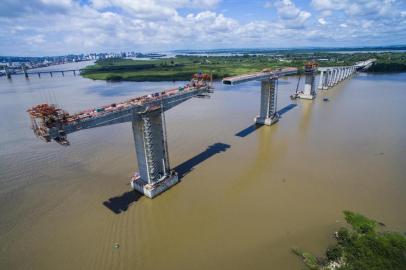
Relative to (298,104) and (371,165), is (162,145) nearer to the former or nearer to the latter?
(371,165)

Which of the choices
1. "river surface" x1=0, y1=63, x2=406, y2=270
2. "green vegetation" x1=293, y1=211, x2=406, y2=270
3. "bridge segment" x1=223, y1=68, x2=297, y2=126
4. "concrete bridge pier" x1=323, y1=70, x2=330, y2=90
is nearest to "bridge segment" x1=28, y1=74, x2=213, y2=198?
"river surface" x1=0, y1=63, x2=406, y2=270

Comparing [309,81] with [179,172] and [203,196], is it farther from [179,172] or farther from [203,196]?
[203,196]

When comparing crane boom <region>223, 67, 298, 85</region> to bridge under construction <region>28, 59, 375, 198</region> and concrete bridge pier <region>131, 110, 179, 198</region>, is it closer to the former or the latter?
bridge under construction <region>28, 59, 375, 198</region>

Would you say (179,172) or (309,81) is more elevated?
(309,81)

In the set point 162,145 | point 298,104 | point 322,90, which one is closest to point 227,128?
point 162,145

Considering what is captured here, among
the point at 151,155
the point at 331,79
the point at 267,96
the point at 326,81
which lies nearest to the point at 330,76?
the point at 331,79

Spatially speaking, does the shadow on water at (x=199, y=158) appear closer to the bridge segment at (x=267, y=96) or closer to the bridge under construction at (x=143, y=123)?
the bridge under construction at (x=143, y=123)
